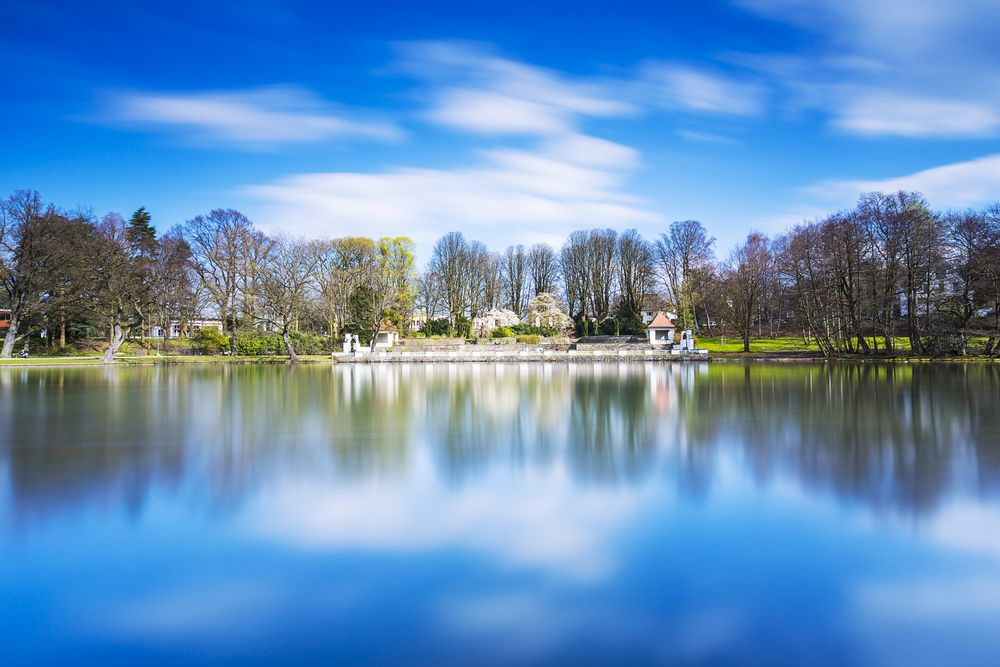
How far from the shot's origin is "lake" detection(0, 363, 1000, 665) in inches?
170

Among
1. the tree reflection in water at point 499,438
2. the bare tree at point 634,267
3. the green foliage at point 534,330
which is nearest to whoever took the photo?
the tree reflection in water at point 499,438

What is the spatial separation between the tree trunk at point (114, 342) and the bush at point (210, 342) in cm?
524

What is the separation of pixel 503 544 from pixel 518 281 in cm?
6158

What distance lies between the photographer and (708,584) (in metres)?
5.18

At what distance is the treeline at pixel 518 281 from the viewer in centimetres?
3938

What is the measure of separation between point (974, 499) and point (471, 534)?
535cm

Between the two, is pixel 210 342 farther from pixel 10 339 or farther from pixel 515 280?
pixel 515 280

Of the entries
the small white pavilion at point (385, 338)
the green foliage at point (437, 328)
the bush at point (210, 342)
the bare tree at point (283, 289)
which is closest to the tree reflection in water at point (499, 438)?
the bare tree at point (283, 289)

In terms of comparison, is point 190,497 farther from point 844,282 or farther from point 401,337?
point 401,337

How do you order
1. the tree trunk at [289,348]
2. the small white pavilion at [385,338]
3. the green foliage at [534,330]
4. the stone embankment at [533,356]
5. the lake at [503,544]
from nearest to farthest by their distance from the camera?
the lake at [503,544] → the stone embankment at [533,356] → the tree trunk at [289,348] → the small white pavilion at [385,338] → the green foliage at [534,330]

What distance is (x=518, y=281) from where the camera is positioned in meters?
67.2

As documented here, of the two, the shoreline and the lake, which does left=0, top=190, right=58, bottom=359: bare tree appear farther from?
the lake

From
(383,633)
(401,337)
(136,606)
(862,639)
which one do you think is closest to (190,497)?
(136,606)

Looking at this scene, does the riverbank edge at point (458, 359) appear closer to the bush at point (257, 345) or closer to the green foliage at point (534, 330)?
the bush at point (257, 345)
